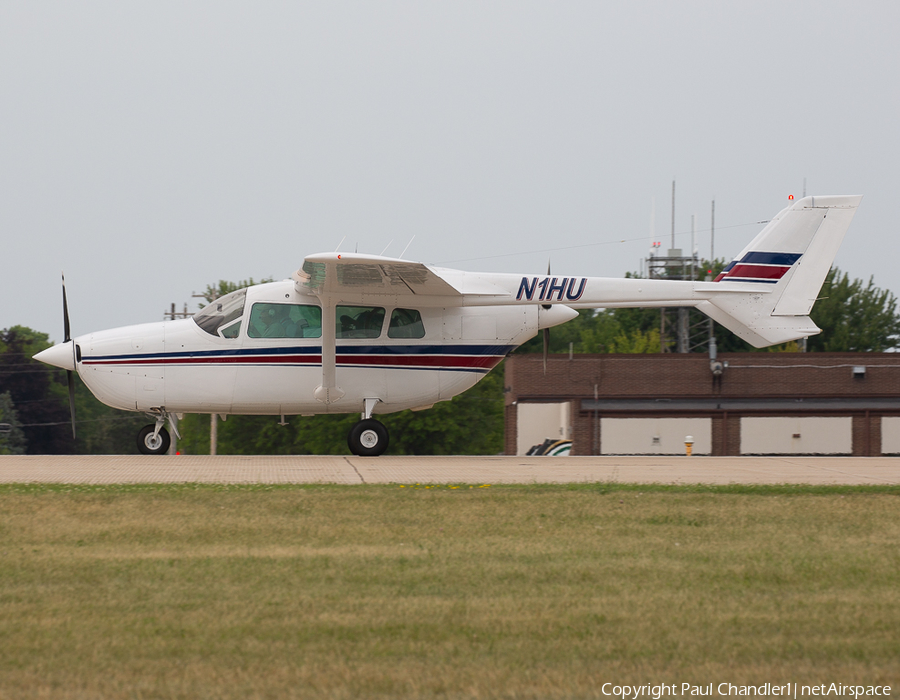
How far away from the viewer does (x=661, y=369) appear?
35.4m

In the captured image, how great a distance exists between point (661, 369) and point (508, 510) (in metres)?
28.0

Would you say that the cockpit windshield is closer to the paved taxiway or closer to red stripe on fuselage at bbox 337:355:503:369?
red stripe on fuselage at bbox 337:355:503:369

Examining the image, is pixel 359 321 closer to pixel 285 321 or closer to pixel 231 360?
pixel 285 321

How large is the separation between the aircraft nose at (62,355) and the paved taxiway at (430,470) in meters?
1.85

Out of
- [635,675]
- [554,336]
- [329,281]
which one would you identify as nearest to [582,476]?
[329,281]

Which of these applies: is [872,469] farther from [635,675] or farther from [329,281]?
[635,675]

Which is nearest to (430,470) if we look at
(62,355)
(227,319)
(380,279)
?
(380,279)

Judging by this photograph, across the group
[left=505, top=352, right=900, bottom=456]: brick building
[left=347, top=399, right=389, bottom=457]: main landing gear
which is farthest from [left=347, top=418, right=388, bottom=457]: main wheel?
[left=505, top=352, right=900, bottom=456]: brick building

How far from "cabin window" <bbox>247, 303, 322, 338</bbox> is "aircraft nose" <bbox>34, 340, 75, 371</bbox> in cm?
292

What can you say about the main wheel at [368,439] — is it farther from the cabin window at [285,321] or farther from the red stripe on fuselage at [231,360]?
the cabin window at [285,321]

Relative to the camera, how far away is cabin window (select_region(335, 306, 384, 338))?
15.8m

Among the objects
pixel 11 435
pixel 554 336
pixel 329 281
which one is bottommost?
pixel 11 435

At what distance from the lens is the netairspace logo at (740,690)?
3.78 metres

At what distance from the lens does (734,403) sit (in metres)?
35.3
